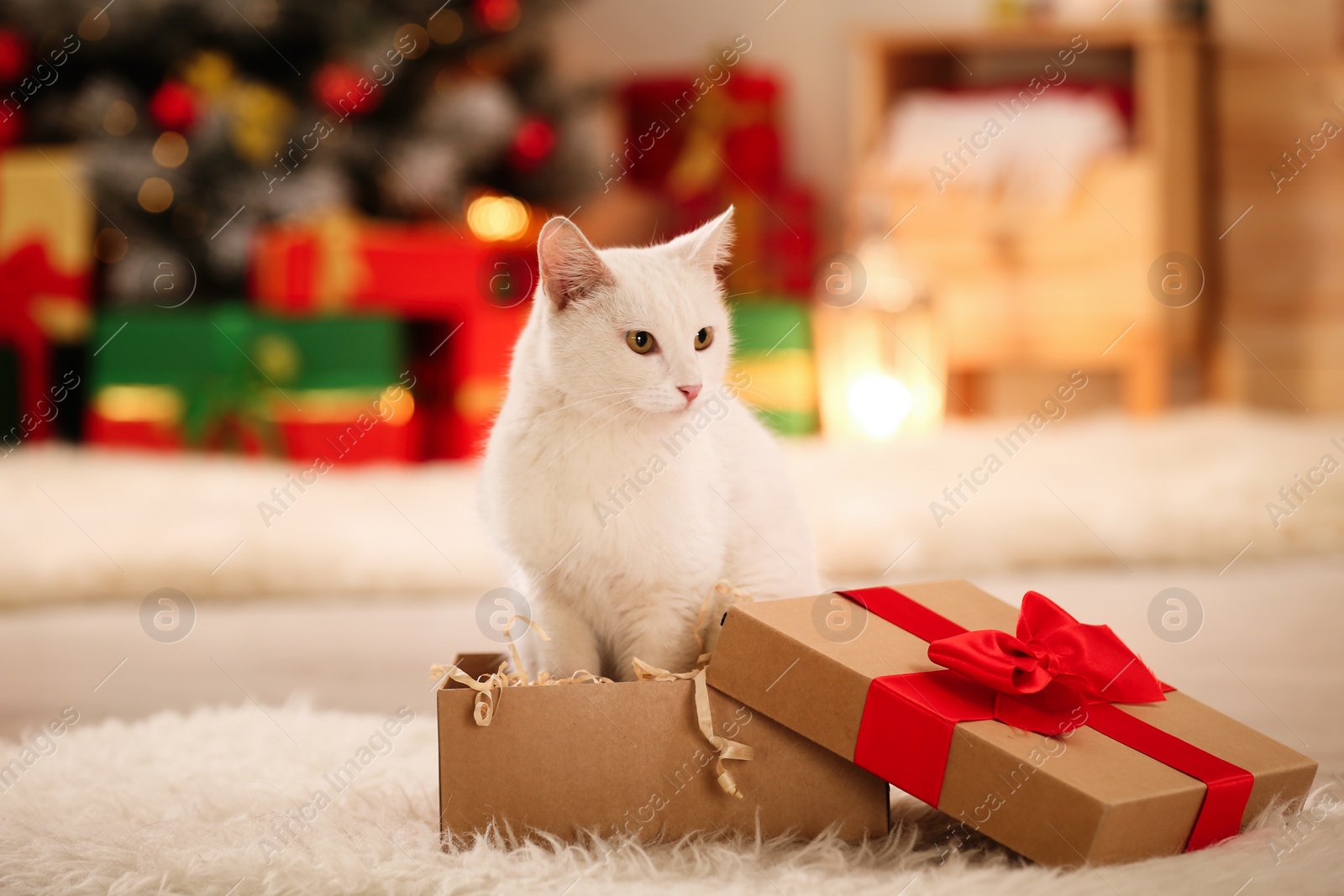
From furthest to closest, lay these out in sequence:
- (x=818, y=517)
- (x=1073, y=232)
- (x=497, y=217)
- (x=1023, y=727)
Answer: (x=497, y=217) < (x=1073, y=232) < (x=818, y=517) < (x=1023, y=727)

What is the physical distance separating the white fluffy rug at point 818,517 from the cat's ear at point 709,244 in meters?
0.77

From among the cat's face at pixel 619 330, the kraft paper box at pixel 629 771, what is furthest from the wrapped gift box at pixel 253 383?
the kraft paper box at pixel 629 771

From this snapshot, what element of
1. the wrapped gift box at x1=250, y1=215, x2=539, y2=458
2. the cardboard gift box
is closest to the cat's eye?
the cardboard gift box

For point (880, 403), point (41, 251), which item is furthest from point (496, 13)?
point (880, 403)

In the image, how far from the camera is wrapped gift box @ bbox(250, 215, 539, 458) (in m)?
2.68

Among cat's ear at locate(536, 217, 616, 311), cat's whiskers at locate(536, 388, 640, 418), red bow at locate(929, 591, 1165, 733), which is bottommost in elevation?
red bow at locate(929, 591, 1165, 733)

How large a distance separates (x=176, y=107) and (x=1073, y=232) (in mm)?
2192

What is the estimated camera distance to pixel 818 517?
2.07m

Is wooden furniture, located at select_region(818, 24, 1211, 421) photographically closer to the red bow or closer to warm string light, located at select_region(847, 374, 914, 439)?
warm string light, located at select_region(847, 374, 914, 439)

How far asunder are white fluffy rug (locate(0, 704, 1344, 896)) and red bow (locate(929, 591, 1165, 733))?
0.11 m

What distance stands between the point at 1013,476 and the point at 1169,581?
489 millimetres

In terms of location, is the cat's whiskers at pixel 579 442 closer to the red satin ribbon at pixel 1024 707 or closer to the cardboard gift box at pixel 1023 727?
the cardboard gift box at pixel 1023 727

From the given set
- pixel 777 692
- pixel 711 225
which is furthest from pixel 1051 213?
pixel 777 692

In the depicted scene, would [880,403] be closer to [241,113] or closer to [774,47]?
[774,47]
